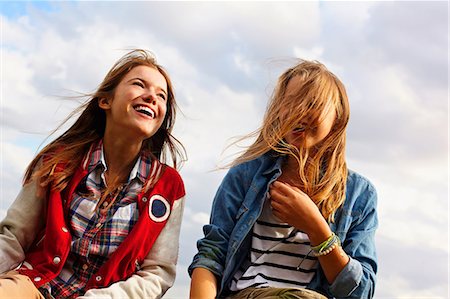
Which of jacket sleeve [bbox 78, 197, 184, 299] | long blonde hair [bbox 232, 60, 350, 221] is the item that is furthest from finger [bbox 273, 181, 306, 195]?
jacket sleeve [bbox 78, 197, 184, 299]

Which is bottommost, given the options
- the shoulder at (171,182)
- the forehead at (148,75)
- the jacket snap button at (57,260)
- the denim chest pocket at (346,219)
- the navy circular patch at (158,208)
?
the jacket snap button at (57,260)

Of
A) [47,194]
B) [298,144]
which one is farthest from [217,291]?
[47,194]

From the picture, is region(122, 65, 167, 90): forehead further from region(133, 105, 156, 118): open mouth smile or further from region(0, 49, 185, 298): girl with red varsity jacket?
region(133, 105, 156, 118): open mouth smile

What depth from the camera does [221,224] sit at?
3.71 m

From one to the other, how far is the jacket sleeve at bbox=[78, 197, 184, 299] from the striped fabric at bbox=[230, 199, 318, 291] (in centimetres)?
44

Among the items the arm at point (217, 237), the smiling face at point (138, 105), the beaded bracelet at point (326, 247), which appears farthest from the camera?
the smiling face at point (138, 105)

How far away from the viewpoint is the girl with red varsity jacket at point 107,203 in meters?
→ 3.67

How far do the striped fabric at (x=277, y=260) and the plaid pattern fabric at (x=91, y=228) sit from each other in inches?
30.2

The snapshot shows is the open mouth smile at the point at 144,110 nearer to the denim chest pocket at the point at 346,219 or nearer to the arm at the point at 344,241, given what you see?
the arm at the point at 344,241

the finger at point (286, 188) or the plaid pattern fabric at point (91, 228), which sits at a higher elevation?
the finger at point (286, 188)

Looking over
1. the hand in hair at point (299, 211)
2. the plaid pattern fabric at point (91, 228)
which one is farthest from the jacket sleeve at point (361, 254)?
the plaid pattern fabric at point (91, 228)

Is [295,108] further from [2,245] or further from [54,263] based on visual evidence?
[2,245]

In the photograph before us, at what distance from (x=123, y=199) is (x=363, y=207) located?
4.81 feet

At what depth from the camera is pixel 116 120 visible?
4.05 m
